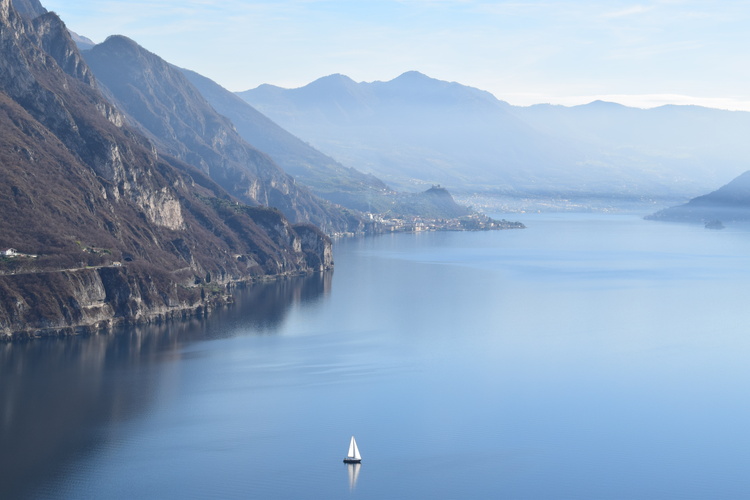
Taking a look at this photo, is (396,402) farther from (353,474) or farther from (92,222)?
(92,222)

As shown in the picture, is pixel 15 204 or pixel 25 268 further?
pixel 15 204

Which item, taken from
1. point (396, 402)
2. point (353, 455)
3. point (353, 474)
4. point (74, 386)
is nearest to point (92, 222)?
point (74, 386)

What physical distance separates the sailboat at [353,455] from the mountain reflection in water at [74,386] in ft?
35.5

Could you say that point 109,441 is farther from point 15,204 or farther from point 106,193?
point 106,193

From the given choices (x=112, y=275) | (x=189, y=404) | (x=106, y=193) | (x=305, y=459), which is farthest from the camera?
(x=106, y=193)

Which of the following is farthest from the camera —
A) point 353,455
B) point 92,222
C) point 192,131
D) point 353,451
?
point 192,131

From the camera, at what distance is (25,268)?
65.1 metres

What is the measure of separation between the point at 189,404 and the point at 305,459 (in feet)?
33.9

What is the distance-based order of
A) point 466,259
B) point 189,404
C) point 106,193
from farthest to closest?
point 466,259 → point 106,193 → point 189,404

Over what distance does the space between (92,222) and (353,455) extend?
44.4m

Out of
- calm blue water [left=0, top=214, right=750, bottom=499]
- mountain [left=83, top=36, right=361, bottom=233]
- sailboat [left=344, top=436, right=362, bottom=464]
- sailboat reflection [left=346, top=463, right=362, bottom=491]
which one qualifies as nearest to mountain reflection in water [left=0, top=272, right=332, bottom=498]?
calm blue water [left=0, top=214, right=750, bottom=499]

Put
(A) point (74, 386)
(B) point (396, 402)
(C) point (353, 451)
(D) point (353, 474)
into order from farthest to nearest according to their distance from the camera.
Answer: (A) point (74, 386), (B) point (396, 402), (C) point (353, 451), (D) point (353, 474)

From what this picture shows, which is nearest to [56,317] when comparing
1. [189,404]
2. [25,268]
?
[25,268]

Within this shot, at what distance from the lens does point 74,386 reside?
5169 centimetres
